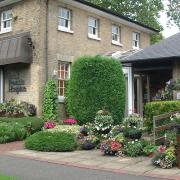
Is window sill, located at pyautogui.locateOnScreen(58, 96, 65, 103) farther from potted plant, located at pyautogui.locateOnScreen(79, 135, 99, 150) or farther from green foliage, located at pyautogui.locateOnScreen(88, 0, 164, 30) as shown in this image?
green foliage, located at pyautogui.locateOnScreen(88, 0, 164, 30)

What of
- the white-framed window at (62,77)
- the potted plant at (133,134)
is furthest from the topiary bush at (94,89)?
the potted plant at (133,134)

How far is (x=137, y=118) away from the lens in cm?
1498

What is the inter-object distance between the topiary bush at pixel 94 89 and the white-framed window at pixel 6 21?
18.8 ft

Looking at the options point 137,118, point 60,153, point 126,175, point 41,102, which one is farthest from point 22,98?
point 126,175

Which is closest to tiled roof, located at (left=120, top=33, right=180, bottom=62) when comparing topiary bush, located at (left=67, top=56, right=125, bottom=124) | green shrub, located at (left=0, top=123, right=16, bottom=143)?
topiary bush, located at (left=67, top=56, right=125, bottom=124)

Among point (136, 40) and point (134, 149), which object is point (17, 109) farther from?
point (136, 40)

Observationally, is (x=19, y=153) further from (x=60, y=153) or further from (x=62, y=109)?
(x=62, y=109)

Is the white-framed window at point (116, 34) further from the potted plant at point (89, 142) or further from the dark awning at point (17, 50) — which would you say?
the potted plant at point (89, 142)

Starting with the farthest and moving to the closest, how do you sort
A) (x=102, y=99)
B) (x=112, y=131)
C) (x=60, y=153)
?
1. (x=102, y=99)
2. (x=112, y=131)
3. (x=60, y=153)

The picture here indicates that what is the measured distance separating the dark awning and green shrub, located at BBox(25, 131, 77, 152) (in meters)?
6.93

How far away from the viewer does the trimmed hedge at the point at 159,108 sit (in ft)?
45.8

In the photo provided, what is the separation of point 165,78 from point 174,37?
2267 mm

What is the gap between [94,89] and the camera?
16.8 metres

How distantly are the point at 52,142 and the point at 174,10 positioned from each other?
35.2 meters
